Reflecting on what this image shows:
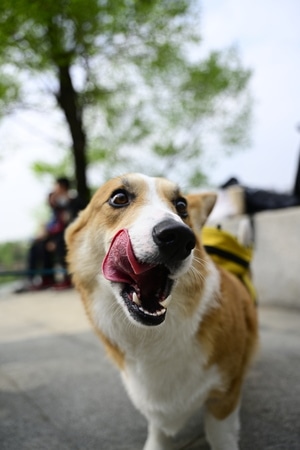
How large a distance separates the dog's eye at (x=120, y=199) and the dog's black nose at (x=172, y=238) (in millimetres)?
504

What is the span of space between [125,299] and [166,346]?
34 centimetres

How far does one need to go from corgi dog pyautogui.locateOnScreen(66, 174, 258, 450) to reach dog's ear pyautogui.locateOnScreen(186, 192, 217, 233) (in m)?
0.23

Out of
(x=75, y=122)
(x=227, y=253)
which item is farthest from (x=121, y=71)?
(x=227, y=253)

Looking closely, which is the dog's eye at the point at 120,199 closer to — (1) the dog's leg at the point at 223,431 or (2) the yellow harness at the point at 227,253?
(2) the yellow harness at the point at 227,253

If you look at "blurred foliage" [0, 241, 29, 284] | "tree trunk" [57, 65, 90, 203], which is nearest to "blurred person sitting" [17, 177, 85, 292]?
"tree trunk" [57, 65, 90, 203]

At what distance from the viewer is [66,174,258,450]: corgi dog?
5.34 ft

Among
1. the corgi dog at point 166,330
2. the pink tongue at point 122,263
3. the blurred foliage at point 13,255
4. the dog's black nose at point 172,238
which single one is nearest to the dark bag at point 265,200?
the corgi dog at point 166,330

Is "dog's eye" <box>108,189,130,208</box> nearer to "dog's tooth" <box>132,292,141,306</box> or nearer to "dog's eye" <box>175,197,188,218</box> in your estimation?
"dog's eye" <box>175,197,188,218</box>

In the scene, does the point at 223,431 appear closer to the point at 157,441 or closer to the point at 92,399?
the point at 157,441

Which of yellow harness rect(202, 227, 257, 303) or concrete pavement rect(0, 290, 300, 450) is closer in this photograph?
concrete pavement rect(0, 290, 300, 450)

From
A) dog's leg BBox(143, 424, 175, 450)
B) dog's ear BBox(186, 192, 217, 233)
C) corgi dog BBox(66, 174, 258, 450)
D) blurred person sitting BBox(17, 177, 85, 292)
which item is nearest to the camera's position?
corgi dog BBox(66, 174, 258, 450)

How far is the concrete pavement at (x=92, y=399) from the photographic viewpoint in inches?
71.3

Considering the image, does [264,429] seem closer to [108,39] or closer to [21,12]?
[21,12]

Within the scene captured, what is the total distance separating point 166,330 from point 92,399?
93 cm
